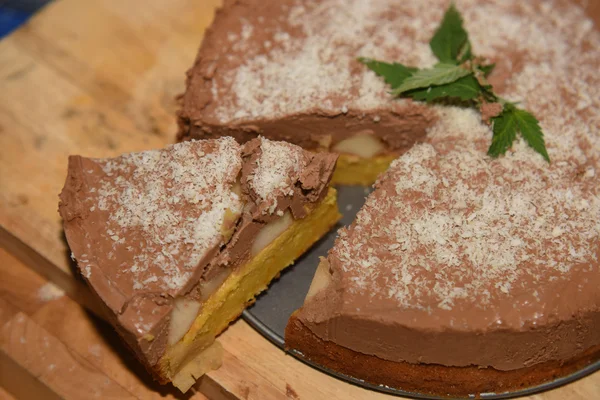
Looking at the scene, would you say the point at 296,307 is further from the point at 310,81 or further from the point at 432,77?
the point at 432,77

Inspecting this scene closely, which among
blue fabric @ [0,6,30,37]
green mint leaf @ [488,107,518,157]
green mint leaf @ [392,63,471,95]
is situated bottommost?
blue fabric @ [0,6,30,37]

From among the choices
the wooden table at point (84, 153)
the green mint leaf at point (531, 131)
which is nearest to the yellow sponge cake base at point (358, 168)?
the green mint leaf at point (531, 131)

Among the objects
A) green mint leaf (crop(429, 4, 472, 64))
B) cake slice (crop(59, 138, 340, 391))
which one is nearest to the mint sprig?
green mint leaf (crop(429, 4, 472, 64))

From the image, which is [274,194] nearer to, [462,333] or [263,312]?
[263,312]

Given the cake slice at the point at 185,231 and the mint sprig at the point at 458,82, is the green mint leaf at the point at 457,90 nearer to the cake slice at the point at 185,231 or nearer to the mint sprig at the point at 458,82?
the mint sprig at the point at 458,82

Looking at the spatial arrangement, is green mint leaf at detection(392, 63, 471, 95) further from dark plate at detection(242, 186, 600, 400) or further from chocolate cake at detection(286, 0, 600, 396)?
dark plate at detection(242, 186, 600, 400)

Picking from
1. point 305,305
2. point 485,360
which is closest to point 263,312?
point 305,305

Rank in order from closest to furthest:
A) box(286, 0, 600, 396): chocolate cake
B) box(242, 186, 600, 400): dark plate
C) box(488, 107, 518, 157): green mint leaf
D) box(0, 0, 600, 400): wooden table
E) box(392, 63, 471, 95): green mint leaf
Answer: box(286, 0, 600, 396): chocolate cake → box(242, 186, 600, 400): dark plate → box(0, 0, 600, 400): wooden table → box(488, 107, 518, 157): green mint leaf → box(392, 63, 471, 95): green mint leaf
